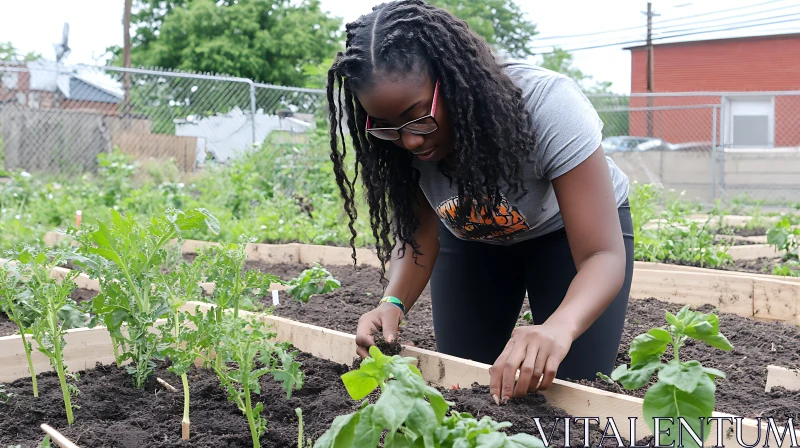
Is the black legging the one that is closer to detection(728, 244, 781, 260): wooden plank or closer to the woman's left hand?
the woman's left hand

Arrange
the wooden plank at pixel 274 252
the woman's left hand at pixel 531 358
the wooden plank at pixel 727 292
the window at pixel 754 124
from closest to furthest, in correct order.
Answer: the woman's left hand at pixel 531 358, the wooden plank at pixel 727 292, the wooden plank at pixel 274 252, the window at pixel 754 124

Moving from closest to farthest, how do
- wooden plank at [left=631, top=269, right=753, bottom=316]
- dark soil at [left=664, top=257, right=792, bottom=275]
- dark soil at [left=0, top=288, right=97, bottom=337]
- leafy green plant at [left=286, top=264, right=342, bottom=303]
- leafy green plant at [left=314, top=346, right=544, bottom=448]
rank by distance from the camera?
leafy green plant at [left=314, top=346, right=544, bottom=448] < dark soil at [left=0, top=288, right=97, bottom=337] < leafy green plant at [left=286, top=264, right=342, bottom=303] < wooden plank at [left=631, top=269, right=753, bottom=316] < dark soil at [left=664, top=257, right=792, bottom=275]

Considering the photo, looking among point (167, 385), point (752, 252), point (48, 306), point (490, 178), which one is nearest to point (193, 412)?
point (167, 385)

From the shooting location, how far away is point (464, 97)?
2.19 m

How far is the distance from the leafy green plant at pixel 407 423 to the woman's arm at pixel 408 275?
112cm

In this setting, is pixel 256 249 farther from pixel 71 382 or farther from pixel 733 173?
pixel 733 173

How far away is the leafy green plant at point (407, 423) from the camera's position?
1.25m

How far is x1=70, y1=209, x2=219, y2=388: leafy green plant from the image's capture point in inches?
87.1

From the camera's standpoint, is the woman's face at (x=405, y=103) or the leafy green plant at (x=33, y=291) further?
the leafy green plant at (x=33, y=291)

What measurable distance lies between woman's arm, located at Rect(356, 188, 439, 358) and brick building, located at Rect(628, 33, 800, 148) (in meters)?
15.1

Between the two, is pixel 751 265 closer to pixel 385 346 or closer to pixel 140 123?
pixel 385 346

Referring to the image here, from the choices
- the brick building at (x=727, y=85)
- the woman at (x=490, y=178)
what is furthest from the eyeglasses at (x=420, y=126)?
the brick building at (x=727, y=85)

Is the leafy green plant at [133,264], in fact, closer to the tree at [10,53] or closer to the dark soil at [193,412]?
the dark soil at [193,412]

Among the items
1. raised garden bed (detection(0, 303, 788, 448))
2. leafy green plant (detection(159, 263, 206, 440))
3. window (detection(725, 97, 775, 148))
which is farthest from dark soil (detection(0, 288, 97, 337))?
window (detection(725, 97, 775, 148))
